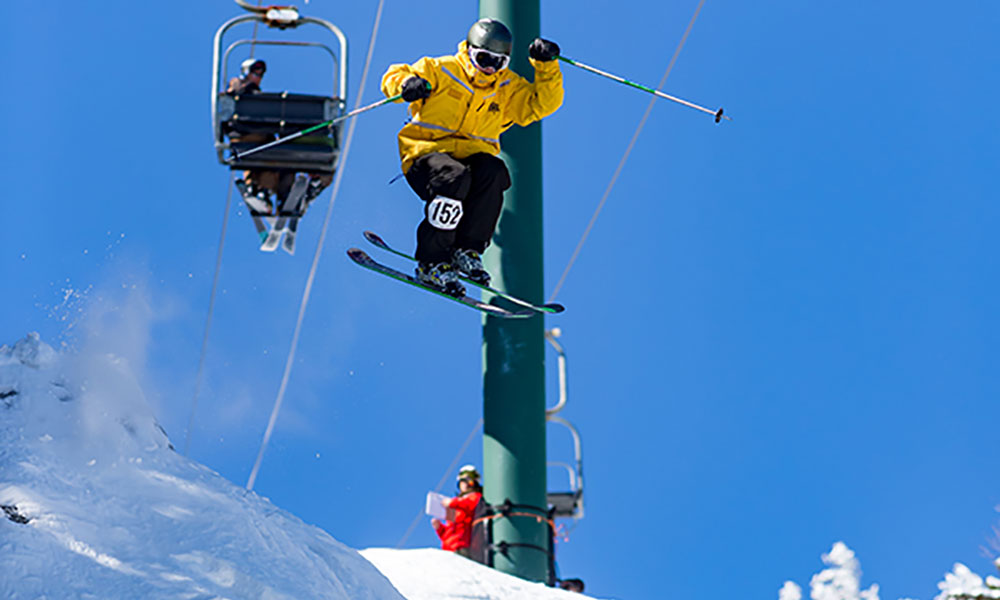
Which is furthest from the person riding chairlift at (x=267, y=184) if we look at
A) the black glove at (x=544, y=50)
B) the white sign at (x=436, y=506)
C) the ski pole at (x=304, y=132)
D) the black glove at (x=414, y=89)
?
the white sign at (x=436, y=506)

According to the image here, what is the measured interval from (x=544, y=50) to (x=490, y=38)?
31cm

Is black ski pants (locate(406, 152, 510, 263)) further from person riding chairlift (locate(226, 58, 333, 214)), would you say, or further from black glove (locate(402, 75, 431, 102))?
person riding chairlift (locate(226, 58, 333, 214))

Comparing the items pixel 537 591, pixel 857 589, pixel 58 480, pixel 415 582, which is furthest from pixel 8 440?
pixel 857 589

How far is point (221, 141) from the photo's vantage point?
7230mm

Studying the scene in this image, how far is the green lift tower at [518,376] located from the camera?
26.2 ft

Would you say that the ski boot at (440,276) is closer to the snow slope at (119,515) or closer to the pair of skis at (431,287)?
the pair of skis at (431,287)

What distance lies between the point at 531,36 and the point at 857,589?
9.09m

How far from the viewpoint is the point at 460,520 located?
8367 millimetres

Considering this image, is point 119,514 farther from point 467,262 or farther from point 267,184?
point 267,184

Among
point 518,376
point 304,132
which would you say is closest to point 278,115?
point 304,132

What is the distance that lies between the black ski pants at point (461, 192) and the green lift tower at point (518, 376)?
118cm

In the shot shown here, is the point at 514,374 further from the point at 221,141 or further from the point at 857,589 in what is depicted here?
the point at 857,589

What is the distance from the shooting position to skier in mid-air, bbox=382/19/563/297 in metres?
6.89

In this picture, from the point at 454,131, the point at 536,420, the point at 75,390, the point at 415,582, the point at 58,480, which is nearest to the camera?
the point at 58,480
